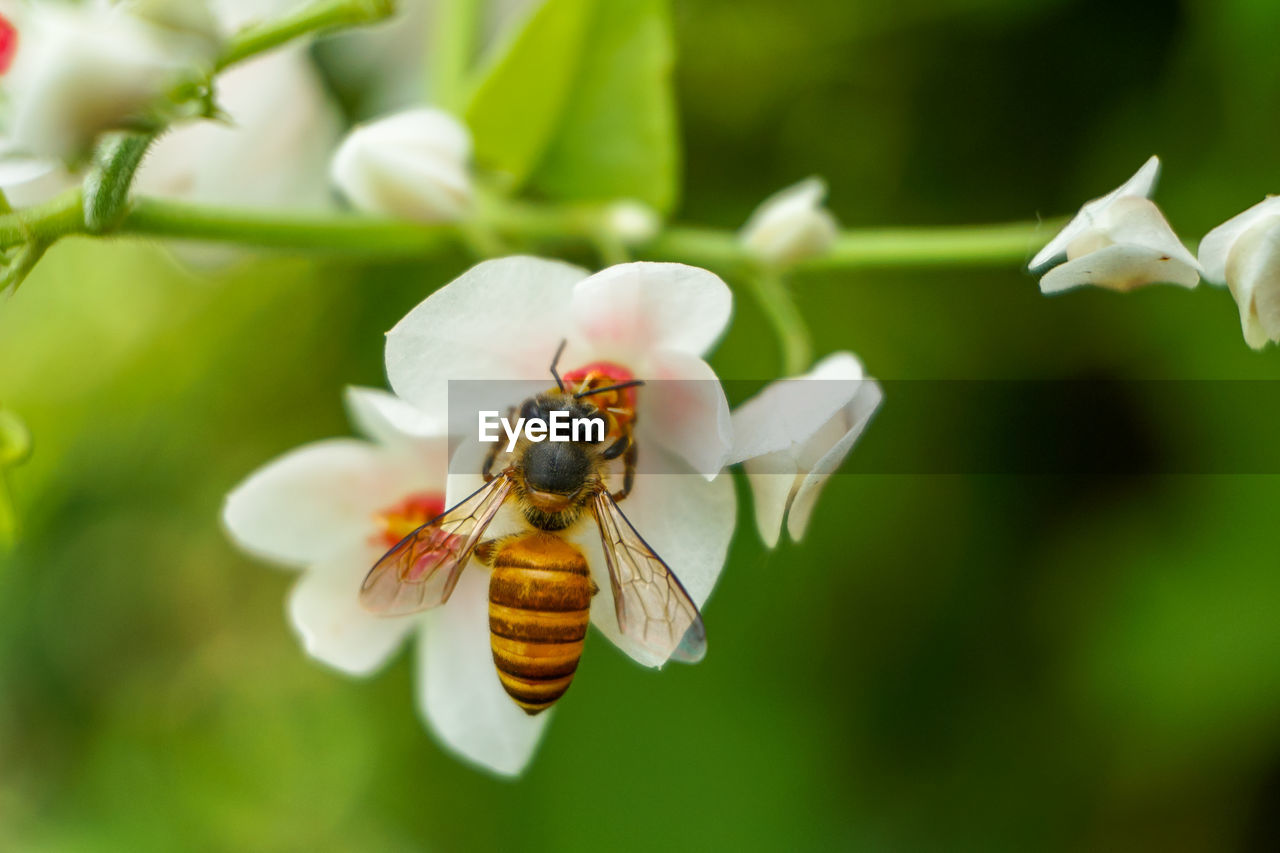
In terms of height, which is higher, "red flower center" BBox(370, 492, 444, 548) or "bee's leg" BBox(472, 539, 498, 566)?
"bee's leg" BBox(472, 539, 498, 566)

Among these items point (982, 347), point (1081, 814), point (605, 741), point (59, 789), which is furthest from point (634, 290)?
point (59, 789)

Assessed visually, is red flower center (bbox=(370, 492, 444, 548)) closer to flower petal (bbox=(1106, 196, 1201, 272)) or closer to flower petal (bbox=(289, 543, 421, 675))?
flower petal (bbox=(289, 543, 421, 675))

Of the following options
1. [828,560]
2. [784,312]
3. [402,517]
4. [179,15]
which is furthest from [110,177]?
[828,560]

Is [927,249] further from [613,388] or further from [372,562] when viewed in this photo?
[372,562]

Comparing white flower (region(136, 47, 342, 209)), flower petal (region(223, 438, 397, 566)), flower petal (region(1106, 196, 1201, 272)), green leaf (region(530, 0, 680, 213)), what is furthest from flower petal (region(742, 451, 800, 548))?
white flower (region(136, 47, 342, 209))

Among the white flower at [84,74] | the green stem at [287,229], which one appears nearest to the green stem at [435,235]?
the green stem at [287,229]

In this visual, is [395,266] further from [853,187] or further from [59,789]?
[59,789]
